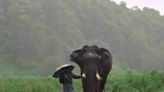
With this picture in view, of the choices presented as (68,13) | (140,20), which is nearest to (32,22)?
(68,13)

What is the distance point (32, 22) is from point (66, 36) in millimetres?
5468

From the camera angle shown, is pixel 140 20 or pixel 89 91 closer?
pixel 89 91

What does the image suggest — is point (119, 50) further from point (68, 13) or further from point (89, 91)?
point (89, 91)

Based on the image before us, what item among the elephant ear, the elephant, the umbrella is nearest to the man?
the umbrella

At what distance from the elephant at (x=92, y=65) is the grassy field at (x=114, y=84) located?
6.12 metres

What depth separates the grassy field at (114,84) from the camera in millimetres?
17016

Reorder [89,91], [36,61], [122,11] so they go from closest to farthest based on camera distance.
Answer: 1. [89,91]
2. [36,61]
3. [122,11]

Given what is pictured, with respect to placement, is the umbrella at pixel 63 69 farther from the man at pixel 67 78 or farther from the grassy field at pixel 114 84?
the grassy field at pixel 114 84

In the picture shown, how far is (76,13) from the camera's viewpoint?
71938mm

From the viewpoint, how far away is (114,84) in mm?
18016

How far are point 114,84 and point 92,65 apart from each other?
8.55 meters

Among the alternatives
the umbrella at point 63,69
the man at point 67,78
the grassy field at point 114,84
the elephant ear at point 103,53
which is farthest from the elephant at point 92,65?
the grassy field at point 114,84

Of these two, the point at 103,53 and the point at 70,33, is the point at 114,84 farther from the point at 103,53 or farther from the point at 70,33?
the point at 70,33

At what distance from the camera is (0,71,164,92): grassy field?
55.8 feet
